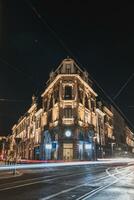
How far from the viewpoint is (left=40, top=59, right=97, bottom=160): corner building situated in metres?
57.9

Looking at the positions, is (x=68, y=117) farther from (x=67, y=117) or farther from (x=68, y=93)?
(x=68, y=93)

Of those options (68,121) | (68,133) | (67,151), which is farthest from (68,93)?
(67,151)

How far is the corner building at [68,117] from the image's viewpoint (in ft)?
190

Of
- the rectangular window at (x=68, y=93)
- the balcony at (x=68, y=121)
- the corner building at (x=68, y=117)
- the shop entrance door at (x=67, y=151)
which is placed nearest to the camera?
the shop entrance door at (x=67, y=151)

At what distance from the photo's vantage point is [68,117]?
5950 cm

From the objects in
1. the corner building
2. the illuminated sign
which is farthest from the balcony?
the illuminated sign

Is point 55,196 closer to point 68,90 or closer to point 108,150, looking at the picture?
point 68,90

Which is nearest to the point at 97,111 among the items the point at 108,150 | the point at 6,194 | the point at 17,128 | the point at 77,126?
the point at 108,150

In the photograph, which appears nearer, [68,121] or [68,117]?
[68,121]

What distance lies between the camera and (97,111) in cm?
7738

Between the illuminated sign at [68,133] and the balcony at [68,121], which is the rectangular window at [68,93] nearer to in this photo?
the balcony at [68,121]

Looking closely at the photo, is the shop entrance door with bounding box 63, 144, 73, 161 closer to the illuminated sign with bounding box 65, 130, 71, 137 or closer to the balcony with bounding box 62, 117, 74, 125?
the illuminated sign with bounding box 65, 130, 71, 137

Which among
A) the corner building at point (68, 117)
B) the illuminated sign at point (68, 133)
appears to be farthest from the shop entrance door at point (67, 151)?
the illuminated sign at point (68, 133)

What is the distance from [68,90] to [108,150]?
30.5 meters
